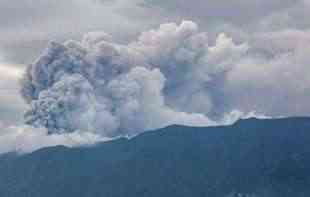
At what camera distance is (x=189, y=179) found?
485ft

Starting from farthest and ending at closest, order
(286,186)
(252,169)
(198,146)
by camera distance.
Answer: (198,146)
(252,169)
(286,186)

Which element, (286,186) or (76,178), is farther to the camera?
(76,178)

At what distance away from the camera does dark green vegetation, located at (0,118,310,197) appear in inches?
5645

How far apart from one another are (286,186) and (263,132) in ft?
93.1

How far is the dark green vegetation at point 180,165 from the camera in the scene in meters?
143

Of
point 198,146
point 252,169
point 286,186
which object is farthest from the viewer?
point 198,146

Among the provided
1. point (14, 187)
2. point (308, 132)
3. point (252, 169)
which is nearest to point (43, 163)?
point (14, 187)

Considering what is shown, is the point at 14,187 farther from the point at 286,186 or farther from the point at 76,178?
the point at 286,186

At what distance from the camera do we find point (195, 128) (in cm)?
16825

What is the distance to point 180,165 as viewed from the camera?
154750 millimetres

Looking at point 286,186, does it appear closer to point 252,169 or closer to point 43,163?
point 252,169

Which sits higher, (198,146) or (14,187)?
(198,146)

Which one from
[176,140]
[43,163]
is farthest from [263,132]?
[43,163]

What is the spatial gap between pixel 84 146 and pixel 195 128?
27839mm
